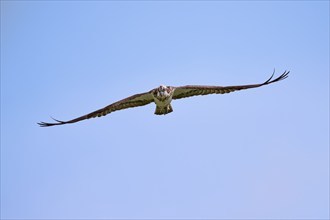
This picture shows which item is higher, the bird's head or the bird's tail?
the bird's head

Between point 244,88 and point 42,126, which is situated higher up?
point 244,88

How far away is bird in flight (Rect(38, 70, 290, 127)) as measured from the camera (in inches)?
1344

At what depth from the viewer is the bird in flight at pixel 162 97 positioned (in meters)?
34.1

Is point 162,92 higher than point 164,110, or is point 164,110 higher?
point 162,92

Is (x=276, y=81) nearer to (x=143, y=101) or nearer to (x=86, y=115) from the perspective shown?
(x=143, y=101)

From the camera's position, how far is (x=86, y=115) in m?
36.2

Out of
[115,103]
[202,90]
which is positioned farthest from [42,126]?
[202,90]

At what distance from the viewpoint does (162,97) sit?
34.0m

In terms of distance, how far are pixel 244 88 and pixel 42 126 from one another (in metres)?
10.1

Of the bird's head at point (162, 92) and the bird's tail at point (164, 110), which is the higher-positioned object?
the bird's head at point (162, 92)

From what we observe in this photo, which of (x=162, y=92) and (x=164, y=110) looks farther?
(x=164, y=110)

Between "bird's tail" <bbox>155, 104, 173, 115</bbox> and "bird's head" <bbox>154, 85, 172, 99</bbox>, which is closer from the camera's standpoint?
"bird's head" <bbox>154, 85, 172, 99</bbox>

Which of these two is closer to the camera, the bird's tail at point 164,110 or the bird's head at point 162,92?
the bird's head at point 162,92

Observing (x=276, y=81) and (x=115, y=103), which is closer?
(x=276, y=81)
